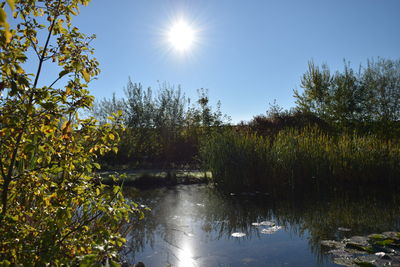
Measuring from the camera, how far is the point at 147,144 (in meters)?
14.1

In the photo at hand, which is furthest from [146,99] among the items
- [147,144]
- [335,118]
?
[335,118]

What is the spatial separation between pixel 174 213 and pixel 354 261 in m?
3.12

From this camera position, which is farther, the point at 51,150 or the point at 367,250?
the point at 367,250

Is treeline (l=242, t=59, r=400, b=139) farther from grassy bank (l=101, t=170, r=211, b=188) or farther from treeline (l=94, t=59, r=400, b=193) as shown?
grassy bank (l=101, t=170, r=211, b=188)

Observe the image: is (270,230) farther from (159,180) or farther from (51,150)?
(159,180)

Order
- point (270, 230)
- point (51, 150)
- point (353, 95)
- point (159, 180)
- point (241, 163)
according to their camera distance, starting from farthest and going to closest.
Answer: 1. point (353, 95)
2. point (159, 180)
3. point (241, 163)
4. point (270, 230)
5. point (51, 150)

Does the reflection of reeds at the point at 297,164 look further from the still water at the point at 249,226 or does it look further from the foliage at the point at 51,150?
the foliage at the point at 51,150

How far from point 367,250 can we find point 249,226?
1735 millimetres

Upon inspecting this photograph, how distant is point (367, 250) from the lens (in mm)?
3182

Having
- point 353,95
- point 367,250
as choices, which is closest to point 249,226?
point 367,250

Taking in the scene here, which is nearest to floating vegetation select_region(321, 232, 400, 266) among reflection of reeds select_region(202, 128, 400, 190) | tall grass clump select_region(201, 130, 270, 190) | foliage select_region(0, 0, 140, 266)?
foliage select_region(0, 0, 140, 266)

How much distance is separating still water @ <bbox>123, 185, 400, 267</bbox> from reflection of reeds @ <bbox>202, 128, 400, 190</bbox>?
0.65 meters

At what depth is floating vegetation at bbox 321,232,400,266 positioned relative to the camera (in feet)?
9.64

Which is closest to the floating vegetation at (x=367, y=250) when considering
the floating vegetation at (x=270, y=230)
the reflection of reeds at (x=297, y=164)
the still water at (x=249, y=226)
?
the still water at (x=249, y=226)
